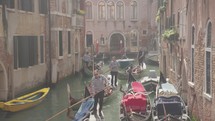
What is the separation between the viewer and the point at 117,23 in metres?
26.0

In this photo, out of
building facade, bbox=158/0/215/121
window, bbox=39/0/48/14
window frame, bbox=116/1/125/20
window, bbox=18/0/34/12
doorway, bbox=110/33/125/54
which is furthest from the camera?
doorway, bbox=110/33/125/54

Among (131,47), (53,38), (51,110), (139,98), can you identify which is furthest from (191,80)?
(131,47)

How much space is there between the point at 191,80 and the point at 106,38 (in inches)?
748

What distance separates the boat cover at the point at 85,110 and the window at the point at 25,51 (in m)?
3.29

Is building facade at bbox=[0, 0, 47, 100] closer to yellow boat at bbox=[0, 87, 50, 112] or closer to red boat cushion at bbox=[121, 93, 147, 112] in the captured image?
yellow boat at bbox=[0, 87, 50, 112]

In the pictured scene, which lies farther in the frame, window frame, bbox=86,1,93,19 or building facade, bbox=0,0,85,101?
window frame, bbox=86,1,93,19

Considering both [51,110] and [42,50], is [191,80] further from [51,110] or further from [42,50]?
[42,50]

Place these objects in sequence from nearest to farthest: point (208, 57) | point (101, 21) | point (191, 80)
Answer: point (208, 57)
point (191, 80)
point (101, 21)

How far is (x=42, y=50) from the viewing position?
39.3 ft

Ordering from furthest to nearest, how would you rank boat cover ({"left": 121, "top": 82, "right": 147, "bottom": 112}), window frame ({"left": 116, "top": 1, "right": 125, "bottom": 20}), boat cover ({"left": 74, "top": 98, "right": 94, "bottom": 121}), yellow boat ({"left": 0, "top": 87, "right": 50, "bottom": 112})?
window frame ({"left": 116, "top": 1, "right": 125, "bottom": 20})
yellow boat ({"left": 0, "top": 87, "right": 50, "bottom": 112})
boat cover ({"left": 121, "top": 82, "right": 147, "bottom": 112})
boat cover ({"left": 74, "top": 98, "right": 94, "bottom": 121})

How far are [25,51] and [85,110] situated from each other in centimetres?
417

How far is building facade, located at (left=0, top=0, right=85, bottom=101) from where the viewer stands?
357 inches

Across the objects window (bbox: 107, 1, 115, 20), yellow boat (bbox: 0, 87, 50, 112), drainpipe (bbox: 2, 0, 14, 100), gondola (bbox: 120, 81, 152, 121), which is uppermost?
window (bbox: 107, 1, 115, 20)

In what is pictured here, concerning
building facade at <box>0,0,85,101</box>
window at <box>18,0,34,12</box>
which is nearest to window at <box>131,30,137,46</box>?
building facade at <box>0,0,85,101</box>
